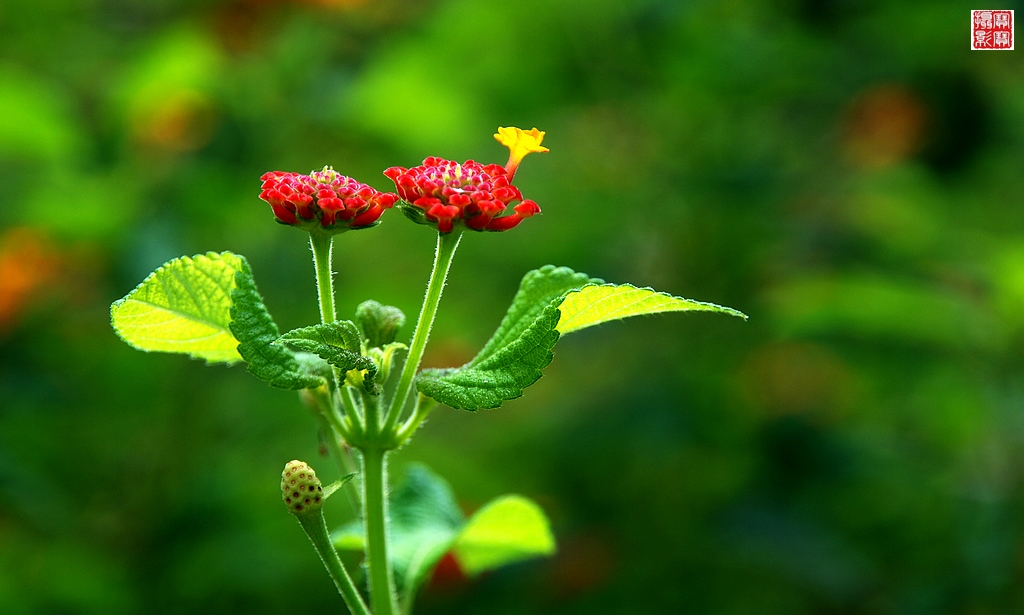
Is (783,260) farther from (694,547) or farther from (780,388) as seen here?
(694,547)

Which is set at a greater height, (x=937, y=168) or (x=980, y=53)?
(x=980, y=53)

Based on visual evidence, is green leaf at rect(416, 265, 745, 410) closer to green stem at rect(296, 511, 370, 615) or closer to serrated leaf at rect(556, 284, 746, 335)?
serrated leaf at rect(556, 284, 746, 335)

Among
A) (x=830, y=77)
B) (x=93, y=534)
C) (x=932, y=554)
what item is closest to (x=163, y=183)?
(x=93, y=534)

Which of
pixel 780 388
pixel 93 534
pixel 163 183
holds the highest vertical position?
pixel 163 183

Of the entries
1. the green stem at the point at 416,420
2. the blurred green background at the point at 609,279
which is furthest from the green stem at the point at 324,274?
the blurred green background at the point at 609,279

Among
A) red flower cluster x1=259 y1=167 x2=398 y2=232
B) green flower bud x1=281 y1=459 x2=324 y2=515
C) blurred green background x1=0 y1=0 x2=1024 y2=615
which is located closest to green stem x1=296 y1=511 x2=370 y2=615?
green flower bud x1=281 y1=459 x2=324 y2=515
